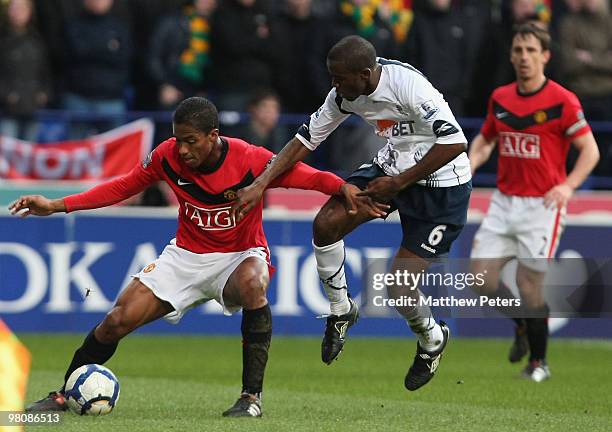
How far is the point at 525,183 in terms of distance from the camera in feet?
39.7

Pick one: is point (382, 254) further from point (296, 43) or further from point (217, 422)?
point (217, 422)

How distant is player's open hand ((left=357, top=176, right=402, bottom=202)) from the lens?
9.05 meters

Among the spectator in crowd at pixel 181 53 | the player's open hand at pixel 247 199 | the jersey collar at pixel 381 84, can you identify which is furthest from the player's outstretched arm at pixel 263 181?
the spectator in crowd at pixel 181 53

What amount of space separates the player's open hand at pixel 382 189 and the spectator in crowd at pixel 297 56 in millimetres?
7847

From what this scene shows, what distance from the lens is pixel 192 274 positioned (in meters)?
9.11

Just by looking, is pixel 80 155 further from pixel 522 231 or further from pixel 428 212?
pixel 428 212

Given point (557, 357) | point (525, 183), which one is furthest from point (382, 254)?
point (525, 183)

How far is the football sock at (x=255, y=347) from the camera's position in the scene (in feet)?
29.4

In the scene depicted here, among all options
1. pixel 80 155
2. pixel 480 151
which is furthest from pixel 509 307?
pixel 80 155

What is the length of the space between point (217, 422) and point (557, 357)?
6.15 metres

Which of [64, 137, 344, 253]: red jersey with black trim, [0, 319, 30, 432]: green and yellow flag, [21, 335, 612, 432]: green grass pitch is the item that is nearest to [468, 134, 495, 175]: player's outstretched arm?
[21, 335, 612, 432]: green grass pitch

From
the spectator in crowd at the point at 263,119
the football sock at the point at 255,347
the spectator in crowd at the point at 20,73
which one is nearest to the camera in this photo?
the football sock at the point at 255,347

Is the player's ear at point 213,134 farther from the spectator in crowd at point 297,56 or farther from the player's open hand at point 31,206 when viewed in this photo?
the spectator in crowd at point 297,56

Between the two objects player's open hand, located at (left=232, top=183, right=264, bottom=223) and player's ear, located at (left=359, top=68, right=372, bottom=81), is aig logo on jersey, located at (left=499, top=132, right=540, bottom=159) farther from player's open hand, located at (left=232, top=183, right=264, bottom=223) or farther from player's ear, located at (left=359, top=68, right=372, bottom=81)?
player's open hand, located at (left=232, top=183, right=264, bottom=223)
